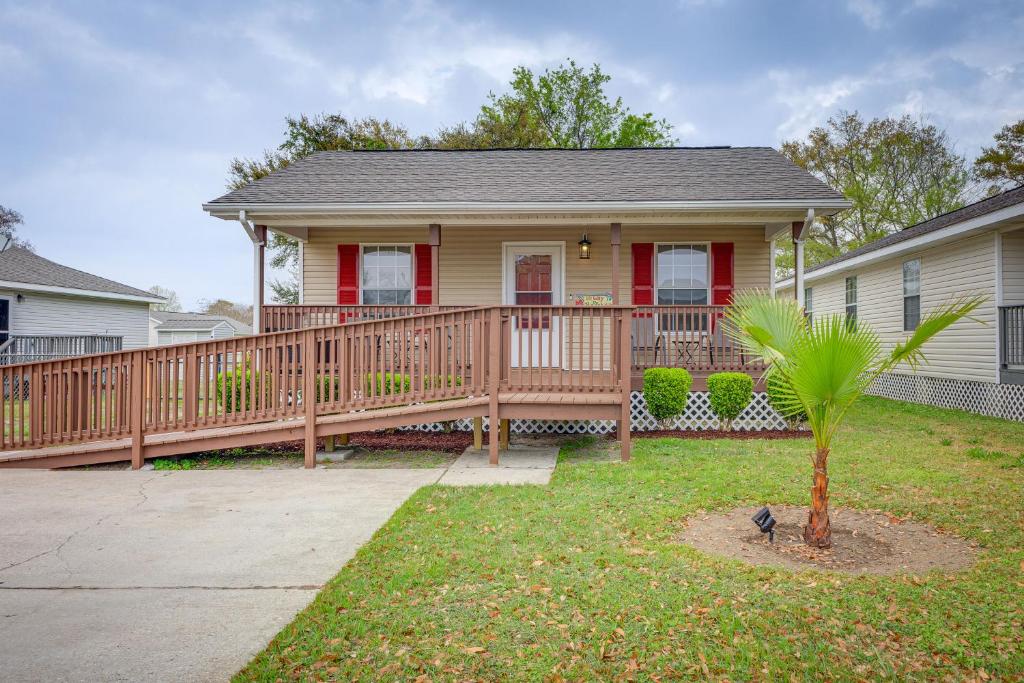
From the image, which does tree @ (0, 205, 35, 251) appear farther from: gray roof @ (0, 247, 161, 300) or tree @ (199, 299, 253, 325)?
tree @ (199, 299, 253, 325)

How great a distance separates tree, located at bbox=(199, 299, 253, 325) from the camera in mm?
57438

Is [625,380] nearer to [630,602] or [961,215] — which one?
[630,602]

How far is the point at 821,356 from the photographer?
11.3 ft

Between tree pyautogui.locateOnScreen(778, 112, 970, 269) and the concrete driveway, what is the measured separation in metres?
25.4

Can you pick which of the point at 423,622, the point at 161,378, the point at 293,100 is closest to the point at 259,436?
the point at 161,378

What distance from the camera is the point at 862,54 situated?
24.9 m

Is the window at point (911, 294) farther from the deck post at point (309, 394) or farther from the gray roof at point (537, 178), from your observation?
the deck post at point (309, 394)

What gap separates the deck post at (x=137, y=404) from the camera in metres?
6.20

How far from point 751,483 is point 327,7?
738 inches

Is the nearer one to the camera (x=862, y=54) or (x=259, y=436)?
(x=259, y=436)

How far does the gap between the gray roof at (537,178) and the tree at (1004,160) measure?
A: 1859 centimetres

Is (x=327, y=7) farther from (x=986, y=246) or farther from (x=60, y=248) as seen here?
(x=60, y=248)

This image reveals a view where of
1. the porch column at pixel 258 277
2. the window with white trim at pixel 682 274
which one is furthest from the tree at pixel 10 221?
the window with white trim at pixel 682 274

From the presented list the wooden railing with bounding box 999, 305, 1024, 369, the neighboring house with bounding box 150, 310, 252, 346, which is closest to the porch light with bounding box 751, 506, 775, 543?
the wooden railing with bounding box 999, 305, 1024, 369
